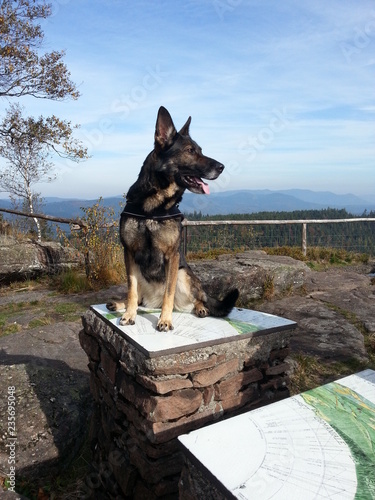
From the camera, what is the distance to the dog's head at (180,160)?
2.86 m

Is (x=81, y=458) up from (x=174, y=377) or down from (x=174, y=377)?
down

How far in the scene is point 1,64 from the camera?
1268 cm

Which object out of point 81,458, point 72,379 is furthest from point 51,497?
point 72,379

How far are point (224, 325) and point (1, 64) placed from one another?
13785 mm

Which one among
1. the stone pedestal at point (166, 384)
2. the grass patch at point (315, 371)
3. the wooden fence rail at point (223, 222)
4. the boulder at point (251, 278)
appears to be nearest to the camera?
the stone pedestal at point (166, 384)

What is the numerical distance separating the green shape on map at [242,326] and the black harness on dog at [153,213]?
1.02m

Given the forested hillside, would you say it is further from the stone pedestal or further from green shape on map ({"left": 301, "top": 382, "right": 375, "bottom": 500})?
green shape on map ({"left": 301, "top": 382, "right": 375, "bottom": 500})

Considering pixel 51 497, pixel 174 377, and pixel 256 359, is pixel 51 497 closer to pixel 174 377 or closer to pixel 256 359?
pixel 174 377

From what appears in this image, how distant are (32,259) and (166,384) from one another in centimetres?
779

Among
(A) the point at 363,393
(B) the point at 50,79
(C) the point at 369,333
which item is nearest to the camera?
(A) the point at 363,393

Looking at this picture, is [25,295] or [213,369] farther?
[25,295]

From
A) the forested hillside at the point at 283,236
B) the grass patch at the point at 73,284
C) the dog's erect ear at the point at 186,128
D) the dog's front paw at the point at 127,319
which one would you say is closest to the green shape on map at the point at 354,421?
the dog's front paw at the point at 127,319

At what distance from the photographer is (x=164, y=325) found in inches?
115

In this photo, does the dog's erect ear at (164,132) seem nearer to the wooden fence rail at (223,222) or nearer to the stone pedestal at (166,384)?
the stone pedestal at (166,384)
